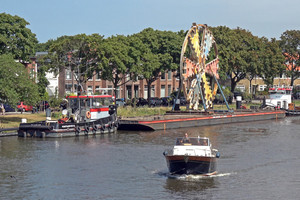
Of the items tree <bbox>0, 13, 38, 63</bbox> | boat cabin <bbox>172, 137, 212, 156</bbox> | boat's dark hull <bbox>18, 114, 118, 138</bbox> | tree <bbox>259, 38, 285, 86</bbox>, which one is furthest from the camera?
tree <bbox>259, 38, 285, 86</bbox>

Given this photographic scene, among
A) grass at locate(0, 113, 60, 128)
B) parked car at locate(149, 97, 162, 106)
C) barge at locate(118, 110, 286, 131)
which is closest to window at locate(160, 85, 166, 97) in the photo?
parked car at locate(149, 97, 162, 106)

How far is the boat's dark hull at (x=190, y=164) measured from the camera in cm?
3597

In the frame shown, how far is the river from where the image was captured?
111 ft

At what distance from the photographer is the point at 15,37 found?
240ft

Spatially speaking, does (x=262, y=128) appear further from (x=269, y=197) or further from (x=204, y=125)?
(x=269, y=197)

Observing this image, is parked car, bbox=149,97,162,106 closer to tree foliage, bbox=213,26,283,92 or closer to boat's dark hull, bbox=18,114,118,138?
tree foliage, bbox=213,26,283,92

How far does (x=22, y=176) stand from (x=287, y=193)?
16865 millimetres

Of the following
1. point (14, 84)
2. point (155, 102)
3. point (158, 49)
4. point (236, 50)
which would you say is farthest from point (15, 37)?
point (236, 50)

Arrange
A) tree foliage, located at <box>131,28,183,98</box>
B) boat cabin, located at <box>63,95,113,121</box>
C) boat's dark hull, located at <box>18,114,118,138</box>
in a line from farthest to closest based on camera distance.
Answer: tree foliage, located at <box>131,28,183,98</box> → boat cabin, located at <box>63,95,113,121</box> → boat's dark hull, located at <box>18,114,118,138</box>

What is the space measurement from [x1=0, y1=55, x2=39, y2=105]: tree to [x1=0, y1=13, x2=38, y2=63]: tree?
793 cm

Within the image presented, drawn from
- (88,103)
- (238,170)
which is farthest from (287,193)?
(88,103)

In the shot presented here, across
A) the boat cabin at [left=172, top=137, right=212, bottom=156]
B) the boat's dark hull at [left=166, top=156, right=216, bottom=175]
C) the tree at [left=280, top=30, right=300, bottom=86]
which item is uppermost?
the tree at [left=280, top=30, right=300, bottom=86]

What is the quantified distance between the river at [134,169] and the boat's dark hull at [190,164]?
45cm

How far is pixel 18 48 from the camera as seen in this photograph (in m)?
74.0
